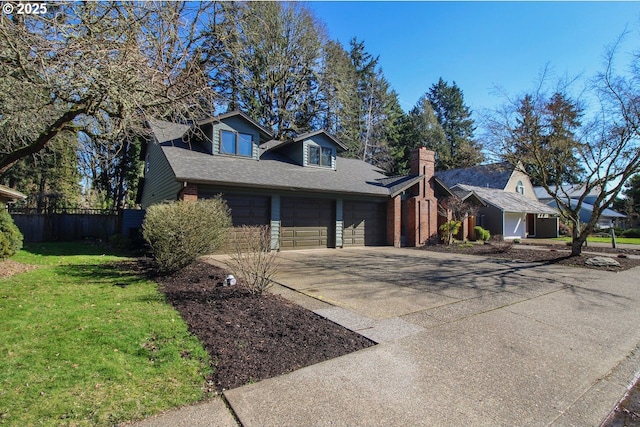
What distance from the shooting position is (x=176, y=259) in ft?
23.1

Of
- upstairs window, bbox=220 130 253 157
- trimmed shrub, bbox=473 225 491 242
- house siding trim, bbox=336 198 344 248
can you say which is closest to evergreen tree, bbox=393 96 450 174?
trimmed shrub, bbox=473 225 491 242

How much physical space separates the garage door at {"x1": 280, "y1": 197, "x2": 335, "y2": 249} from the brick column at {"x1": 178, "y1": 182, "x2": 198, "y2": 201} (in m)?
3.69

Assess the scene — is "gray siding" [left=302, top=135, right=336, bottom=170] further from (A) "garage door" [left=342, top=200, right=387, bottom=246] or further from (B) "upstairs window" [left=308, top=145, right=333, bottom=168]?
(A) "garage door" [left=342, top=200, right=387, bottom=246]

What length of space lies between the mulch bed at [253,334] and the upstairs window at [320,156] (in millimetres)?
11241

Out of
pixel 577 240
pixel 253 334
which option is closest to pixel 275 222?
pixel 253 334

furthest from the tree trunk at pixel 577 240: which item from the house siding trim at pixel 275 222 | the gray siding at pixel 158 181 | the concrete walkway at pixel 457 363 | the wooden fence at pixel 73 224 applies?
the wooden fence at pixel 73 224

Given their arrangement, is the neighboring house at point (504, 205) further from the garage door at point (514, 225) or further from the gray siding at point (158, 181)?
the gray siding at point (158, 181)

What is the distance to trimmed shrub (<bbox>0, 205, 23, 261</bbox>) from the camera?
943 centimetres

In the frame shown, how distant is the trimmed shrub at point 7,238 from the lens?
9430 mm

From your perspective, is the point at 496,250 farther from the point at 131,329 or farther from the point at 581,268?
the point at 131,329

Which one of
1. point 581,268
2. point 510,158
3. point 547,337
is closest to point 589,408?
point 547,337

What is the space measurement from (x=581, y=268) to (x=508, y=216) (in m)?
15.4

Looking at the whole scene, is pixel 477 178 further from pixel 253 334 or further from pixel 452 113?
pixel 253 334

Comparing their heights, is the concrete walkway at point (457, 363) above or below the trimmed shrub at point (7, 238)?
below
